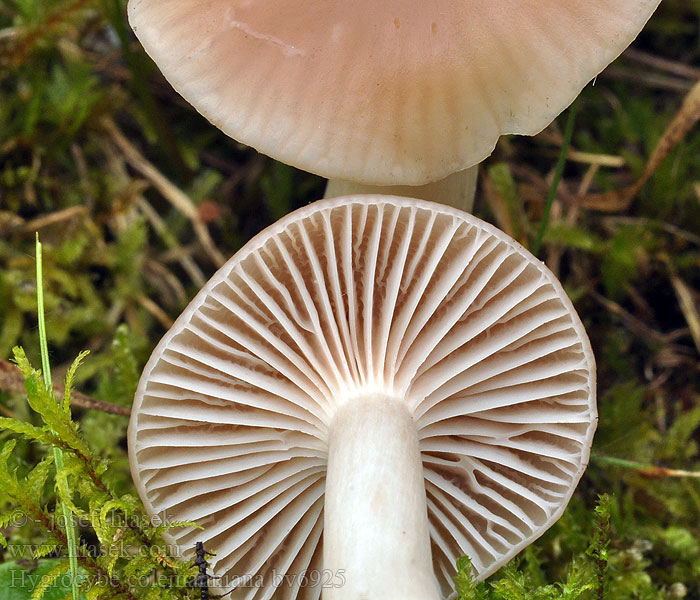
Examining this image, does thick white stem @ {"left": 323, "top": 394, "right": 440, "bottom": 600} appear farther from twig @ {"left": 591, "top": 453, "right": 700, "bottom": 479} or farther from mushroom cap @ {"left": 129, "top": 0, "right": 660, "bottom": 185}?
twig @ {"left": 591, "top": 453, "right": 700, "bottom": 479}

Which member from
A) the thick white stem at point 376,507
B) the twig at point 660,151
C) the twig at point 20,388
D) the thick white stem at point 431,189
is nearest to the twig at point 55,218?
the twig at point 20,388

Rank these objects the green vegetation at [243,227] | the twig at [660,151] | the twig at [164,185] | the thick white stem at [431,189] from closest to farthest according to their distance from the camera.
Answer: the thick white stem at [431,189]
the green vegetation at [243,227]
the twig at [660,151]
the twig at [164,185]

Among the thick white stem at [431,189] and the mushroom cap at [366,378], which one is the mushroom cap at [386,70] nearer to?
the mushroom cap at [366,378]

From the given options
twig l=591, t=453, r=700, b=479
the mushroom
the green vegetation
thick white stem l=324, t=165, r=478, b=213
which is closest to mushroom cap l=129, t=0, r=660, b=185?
the mushroom

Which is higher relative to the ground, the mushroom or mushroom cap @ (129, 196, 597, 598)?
the mushroom

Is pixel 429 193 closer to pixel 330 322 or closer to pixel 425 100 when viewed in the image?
pixel 425 100

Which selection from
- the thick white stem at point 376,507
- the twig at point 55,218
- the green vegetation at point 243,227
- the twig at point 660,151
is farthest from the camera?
the twig at point 55,218
